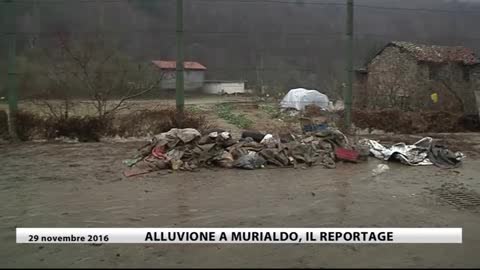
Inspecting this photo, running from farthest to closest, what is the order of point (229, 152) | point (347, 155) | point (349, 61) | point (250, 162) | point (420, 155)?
point (349, 61), point (420, 155), point (347, 155), point (229, 152), point (250, 162)

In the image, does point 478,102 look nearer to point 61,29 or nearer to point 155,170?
point 155,170

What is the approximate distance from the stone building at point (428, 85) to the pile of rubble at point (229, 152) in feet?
15.3

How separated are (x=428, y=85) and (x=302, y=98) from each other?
3.79m

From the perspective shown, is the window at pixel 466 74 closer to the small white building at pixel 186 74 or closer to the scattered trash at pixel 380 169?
the scattered trash at pixel 380 169

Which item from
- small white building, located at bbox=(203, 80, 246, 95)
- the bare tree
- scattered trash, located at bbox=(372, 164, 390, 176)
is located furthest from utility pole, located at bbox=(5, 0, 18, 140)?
scattered trash, located at bbox=(372, 164, 390, 176)

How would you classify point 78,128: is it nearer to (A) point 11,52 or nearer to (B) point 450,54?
(A) point 11,52

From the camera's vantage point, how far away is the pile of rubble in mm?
8500

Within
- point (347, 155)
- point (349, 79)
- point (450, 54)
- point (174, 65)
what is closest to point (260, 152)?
point (347, 155)

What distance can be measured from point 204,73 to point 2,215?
8.16m

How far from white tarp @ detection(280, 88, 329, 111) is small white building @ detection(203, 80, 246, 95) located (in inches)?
63.8

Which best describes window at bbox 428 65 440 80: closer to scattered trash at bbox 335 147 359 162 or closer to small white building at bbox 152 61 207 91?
small white building at bbox 152 61 207 91

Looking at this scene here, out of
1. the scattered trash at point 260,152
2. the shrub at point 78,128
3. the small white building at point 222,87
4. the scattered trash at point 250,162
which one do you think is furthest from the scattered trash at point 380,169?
the shrub at point 78,128

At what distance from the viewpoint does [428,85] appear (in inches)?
589

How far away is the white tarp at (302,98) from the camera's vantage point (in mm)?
A: 14859
